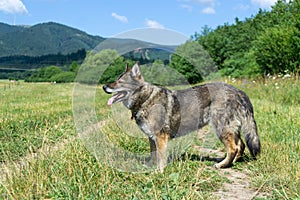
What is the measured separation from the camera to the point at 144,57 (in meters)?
5.10

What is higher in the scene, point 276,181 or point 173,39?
point 173,39

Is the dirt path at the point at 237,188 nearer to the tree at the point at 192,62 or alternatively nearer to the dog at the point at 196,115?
the dog at the point at 196,115

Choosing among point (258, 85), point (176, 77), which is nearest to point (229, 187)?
point (176, 77)

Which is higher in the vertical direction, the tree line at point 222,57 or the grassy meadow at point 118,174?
the tree line at point 222,57

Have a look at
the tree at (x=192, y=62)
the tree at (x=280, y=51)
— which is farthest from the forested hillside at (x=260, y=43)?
the tree at (x=192, y=62)

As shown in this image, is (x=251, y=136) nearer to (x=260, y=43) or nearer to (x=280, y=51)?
(x=280, y=51)

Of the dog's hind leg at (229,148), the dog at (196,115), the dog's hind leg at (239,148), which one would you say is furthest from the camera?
the dog's hind leg at (239,148)

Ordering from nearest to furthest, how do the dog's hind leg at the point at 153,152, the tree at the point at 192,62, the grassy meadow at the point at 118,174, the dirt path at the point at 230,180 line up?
the grassy meadow at the point at 118,174 < the dirt path at the point at 230,180 < the dog's hind leg at the point at 153,152 < the tree at the point at 192,62

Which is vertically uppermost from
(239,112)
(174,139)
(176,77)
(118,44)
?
(118,44)

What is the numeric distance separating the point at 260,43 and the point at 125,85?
25.3m

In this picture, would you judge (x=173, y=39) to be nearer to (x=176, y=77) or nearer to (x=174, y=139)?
(x=176, y=77)

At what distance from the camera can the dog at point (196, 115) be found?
189 inches

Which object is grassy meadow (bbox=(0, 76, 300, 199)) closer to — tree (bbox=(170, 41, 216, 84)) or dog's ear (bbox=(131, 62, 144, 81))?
dog's ear (bbox=(131, 62, 144, 81))

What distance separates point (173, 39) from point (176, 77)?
637mm
